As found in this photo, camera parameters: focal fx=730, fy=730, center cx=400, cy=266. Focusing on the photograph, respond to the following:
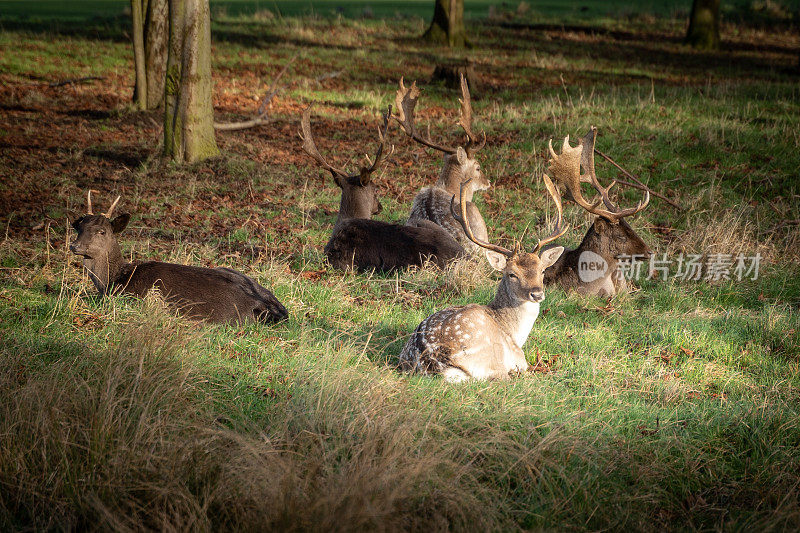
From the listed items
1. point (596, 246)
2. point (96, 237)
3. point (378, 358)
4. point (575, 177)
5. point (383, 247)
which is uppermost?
point (575, 177)

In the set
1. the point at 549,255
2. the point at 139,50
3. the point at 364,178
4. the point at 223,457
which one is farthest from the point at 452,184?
the point at 139,50

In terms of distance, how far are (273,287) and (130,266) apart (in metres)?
1.36

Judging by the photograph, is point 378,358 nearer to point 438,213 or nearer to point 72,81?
point 438,213

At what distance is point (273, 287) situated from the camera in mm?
7250

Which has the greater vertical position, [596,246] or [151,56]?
[151,56]

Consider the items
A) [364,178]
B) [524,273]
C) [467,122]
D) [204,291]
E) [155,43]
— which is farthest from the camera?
[155,43]

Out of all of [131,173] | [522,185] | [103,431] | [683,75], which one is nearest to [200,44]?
[131,173]

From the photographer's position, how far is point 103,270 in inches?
256

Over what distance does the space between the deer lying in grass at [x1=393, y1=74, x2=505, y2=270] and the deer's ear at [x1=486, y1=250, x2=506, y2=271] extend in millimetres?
2833

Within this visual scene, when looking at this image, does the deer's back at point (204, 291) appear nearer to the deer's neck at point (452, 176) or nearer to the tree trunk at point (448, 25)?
the deer's neck at point (452, 176)

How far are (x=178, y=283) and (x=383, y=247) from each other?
263 cm

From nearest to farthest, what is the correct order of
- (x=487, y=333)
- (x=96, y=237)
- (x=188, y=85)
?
(x=487, y=333)
(x=96, y=237)
(x=188, y=85)

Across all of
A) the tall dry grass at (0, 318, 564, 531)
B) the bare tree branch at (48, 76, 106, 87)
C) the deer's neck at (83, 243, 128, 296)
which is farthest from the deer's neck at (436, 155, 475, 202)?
the bare tree branch at (48, 76, 106, 87)

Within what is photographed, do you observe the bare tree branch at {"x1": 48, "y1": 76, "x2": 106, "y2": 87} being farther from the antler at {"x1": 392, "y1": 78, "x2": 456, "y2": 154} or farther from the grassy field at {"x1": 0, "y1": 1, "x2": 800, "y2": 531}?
the antler at {"x1": 392, "y1": 78, "x2": 456, "y2": 154}
